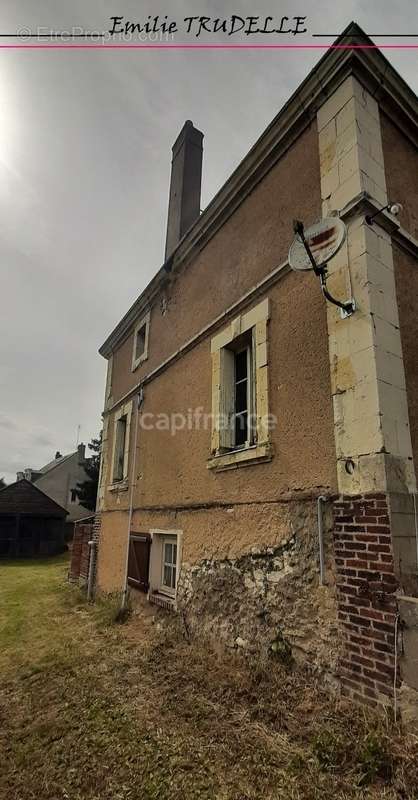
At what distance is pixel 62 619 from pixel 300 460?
19.1 feet

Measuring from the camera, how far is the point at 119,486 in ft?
29.1

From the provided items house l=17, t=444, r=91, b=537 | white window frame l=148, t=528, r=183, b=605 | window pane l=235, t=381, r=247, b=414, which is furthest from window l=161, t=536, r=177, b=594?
house l=17, t=444, r=91, b=537

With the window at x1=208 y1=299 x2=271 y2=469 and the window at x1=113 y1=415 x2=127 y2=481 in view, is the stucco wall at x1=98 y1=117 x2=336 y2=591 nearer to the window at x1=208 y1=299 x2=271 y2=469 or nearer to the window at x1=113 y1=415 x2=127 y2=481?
the window at x1=208 y1=299 x2=271 y2=469

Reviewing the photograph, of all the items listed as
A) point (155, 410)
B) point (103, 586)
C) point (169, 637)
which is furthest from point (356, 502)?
point (103, 586)

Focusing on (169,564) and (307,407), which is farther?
(169,564)

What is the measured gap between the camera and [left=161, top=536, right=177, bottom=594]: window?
660 cm

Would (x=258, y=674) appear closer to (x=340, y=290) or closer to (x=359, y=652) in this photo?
(x=359, y=652)

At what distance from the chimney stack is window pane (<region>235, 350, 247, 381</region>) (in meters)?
4.12

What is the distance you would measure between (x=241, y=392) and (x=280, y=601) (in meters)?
2.79

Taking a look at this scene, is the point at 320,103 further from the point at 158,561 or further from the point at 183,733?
the point at 158,561

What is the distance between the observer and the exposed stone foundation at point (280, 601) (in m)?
3.57

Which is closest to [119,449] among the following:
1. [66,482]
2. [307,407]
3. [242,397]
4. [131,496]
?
[131,496]

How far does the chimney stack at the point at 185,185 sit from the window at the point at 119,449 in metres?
4.19

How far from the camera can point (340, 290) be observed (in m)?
3.99
